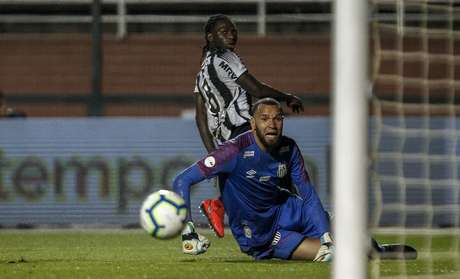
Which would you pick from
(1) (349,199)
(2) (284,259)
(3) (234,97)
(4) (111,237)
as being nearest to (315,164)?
(4) (111,237)

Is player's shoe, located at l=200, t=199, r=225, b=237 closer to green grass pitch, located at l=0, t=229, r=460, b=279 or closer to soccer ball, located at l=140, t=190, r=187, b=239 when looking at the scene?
green grass pitch, located at l=0, t=229, r=460, b=279

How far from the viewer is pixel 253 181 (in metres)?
8.92

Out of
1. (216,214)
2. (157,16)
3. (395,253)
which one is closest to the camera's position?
(395,253)

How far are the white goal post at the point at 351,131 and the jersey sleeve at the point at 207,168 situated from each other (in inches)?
135

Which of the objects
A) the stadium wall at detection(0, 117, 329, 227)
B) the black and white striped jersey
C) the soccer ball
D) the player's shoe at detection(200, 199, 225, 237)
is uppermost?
the black and white striped jersey

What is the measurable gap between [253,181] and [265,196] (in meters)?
0.16

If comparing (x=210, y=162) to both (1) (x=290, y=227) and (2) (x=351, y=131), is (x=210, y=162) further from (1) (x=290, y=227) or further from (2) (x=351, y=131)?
(2) (x=351, y=131)

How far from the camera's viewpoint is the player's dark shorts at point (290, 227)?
29.3 ft

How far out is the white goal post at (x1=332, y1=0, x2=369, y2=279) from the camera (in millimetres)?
5277

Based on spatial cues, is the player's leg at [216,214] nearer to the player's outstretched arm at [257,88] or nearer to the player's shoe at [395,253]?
the player's outstretched arm at [257,88]

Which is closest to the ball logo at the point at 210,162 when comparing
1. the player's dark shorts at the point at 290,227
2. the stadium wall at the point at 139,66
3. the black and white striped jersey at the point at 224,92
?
the player's dark shorts at the point at 290,227

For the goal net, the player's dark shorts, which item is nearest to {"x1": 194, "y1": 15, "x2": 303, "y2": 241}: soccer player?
the player's dark shorts

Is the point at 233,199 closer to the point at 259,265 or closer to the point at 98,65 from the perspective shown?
the point at 259,265

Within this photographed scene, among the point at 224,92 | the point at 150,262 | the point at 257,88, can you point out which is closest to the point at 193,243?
the point at 150,262
